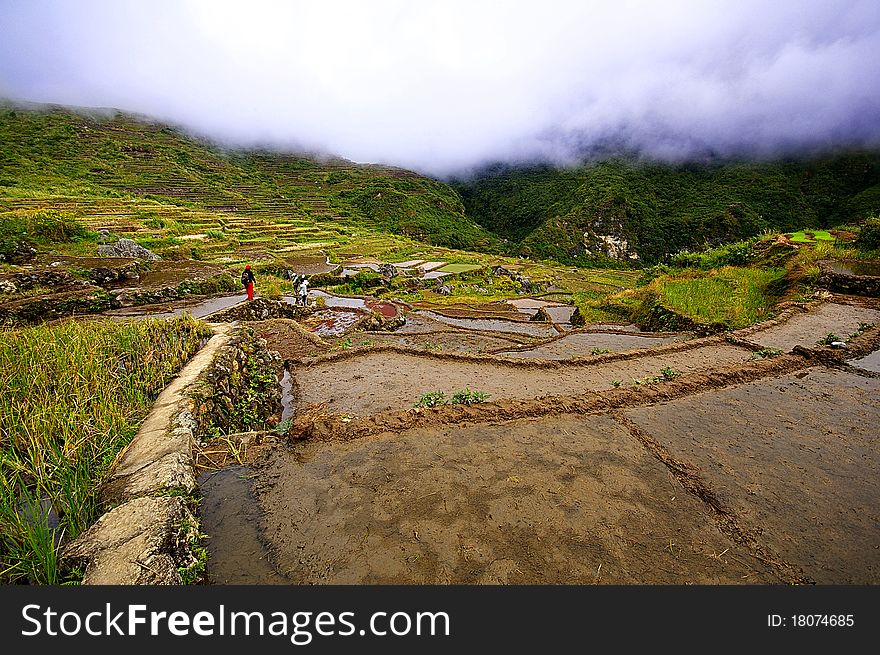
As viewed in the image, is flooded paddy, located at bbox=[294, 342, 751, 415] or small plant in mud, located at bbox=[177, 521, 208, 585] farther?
flooded paddy, located at bbox=[294, 342, 751, 415]

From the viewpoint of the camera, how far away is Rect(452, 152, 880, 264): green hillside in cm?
7625

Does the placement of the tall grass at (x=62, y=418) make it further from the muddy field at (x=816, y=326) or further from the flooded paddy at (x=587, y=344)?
the muddy field at (x=816, y=326)

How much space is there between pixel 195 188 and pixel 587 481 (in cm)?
8339

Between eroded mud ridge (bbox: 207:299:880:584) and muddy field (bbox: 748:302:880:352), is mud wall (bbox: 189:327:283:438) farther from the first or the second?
muddy field (bbox: 748:302:880:352)

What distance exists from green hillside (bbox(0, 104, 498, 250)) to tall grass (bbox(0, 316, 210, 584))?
35.5 meters

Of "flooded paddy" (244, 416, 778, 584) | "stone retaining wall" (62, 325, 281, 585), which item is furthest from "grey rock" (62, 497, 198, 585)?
"flooded paddy" (244, 416, 778, 584)

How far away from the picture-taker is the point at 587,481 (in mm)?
4195

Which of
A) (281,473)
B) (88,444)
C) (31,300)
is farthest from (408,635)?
(31,300)

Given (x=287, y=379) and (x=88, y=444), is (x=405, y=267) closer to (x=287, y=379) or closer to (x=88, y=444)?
(x=287, y=379)

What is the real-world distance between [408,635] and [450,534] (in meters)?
1.12

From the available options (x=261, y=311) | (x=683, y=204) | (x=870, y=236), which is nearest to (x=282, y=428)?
(x=261, y=311)

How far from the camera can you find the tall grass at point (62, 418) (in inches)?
114

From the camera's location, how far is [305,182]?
104938 millimetres

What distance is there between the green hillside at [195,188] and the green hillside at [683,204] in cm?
1982
